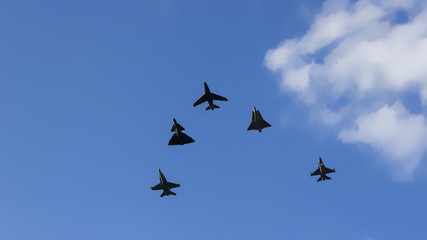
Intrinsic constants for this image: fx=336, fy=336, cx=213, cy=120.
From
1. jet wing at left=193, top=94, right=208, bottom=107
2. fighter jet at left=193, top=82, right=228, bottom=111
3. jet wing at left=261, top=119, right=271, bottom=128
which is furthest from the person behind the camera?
jet wing at left=261, top=119, right=271, bottom=128

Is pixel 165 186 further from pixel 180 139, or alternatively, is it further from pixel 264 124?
pixel 264 124

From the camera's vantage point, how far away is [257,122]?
2055 inches

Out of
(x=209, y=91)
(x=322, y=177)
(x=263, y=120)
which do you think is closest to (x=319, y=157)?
(x=322, y=177)

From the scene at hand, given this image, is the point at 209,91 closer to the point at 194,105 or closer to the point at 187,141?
the point at 194,105

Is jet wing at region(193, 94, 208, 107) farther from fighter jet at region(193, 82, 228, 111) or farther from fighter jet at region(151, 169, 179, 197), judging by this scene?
fighter jet at region(151, 169, 179, 197)

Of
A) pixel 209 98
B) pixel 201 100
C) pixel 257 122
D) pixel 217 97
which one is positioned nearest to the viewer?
pixel 209 98

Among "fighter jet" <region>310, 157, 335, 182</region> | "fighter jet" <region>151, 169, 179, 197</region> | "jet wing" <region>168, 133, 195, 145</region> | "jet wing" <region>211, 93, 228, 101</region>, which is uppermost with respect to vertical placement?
"jet wing" <region>211, 93, 228, 101</region>

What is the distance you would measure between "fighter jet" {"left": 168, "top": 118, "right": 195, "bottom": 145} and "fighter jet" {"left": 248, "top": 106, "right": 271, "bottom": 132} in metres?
10.0

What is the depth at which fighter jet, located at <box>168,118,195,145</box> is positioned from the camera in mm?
48656

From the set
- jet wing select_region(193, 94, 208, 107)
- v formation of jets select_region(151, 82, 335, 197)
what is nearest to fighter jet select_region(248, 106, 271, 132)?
v formation of jets select_region(151, 82, 335, 197)

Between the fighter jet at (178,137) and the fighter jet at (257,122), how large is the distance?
10008 millimetres

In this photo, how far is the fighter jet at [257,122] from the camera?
168ft

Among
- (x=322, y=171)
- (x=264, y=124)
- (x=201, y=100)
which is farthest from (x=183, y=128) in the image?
(x=322, y=171)

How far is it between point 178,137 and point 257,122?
12.5 metres
